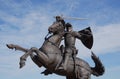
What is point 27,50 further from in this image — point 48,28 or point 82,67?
point 82,67

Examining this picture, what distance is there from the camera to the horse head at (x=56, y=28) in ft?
42.5

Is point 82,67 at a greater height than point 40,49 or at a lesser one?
lesser

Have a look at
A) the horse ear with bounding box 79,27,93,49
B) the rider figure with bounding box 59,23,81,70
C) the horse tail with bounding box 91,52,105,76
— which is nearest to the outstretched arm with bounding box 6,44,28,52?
the rider figure with bounding box 59,23,81,70

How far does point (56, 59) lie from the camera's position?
12.6 metres

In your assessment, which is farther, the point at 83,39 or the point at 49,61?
the point at 83,39

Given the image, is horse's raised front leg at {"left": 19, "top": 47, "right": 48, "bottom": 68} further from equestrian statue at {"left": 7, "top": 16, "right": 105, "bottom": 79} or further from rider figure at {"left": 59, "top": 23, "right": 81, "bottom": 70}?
rider figure at {"left": 59, "top": 23, "right": 81, "bottom": 70}

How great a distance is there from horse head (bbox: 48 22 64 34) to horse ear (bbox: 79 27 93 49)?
910 mm

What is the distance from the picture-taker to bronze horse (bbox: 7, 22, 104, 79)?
1227cm

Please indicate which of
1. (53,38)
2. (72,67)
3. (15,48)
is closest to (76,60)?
(72,67)

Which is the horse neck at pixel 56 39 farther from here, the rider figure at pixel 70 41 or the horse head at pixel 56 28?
the rider figure at pixel 70 41

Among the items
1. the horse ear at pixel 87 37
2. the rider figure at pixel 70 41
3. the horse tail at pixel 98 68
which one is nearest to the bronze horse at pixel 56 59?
the horse tail at pixel 98 68

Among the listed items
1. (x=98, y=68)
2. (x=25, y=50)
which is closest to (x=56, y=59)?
(x=25, y=50)

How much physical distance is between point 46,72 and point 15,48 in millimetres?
1505

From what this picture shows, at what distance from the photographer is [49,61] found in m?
12.3
